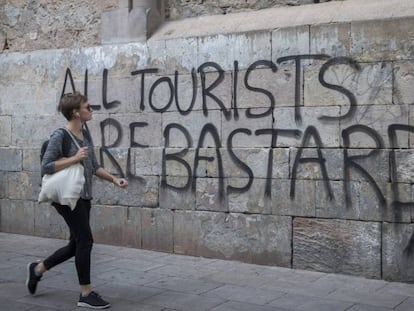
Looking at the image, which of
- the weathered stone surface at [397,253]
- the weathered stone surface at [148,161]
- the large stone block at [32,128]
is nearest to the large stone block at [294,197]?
the weathered stone surface at [397,253]

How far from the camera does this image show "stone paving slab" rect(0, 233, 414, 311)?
17.1 feet

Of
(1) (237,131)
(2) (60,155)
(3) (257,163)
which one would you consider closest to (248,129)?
(1) (237,131)

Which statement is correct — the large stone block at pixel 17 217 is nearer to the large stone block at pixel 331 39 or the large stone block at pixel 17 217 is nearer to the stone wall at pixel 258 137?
the stone wall at pixel 258 137

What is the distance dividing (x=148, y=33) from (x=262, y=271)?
3.12 m

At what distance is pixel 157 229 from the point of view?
728 cm

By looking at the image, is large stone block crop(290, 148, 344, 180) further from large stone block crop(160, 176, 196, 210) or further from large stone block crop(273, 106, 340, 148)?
large stone block crop(160, 176, 196, 210)

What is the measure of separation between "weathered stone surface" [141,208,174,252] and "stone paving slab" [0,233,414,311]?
17 cm

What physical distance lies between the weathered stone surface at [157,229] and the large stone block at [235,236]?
85 millimetres

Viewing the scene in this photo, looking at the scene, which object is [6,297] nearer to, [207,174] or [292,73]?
[207,174]

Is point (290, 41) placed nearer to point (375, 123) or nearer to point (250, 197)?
point (375, 123)

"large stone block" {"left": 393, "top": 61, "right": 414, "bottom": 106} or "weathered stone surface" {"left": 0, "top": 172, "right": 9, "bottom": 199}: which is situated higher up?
"large stone block" {"left": 393, "top": 61, "right": 414, "bottom": 106}

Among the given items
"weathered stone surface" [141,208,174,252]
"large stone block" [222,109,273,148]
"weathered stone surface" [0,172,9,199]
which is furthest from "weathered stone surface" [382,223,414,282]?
"weathered stone surface" [0,172,9,199]

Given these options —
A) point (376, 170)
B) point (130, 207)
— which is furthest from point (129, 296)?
point (376, 170)

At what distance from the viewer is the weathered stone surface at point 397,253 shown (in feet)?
19.1
